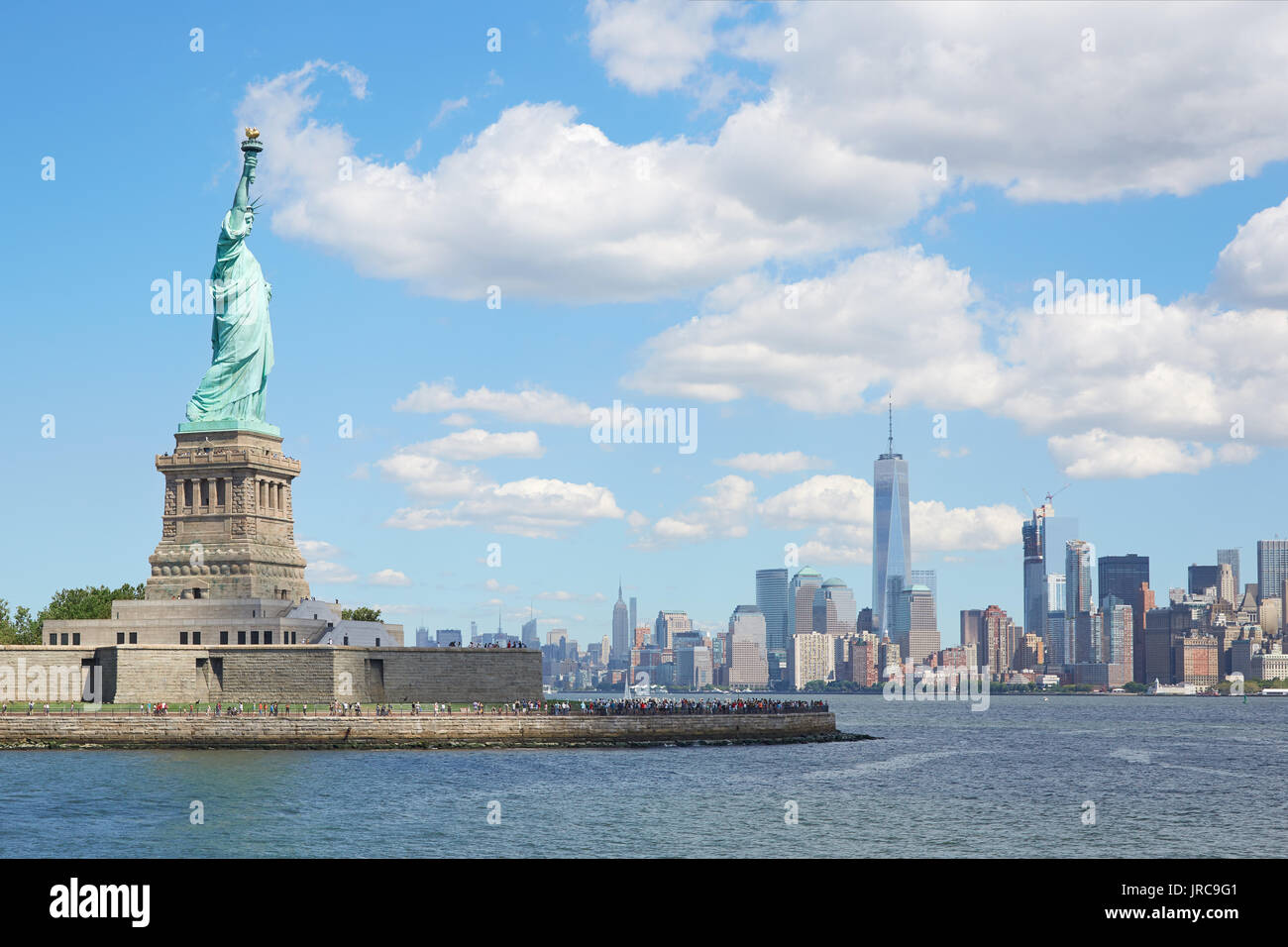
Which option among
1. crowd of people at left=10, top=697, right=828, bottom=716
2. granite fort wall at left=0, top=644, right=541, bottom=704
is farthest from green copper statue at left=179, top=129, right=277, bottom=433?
crowd of people at left=10, top=697, right=828, bottom=716

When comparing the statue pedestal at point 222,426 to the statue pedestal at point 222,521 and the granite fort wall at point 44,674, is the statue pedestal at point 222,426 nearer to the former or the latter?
the statue pedestal at point 222,521

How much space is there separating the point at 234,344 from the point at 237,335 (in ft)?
2.53

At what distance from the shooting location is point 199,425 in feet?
337

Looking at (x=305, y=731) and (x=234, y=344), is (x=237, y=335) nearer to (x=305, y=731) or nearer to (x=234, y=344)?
(x=234, y=344)

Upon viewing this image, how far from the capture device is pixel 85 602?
12306 cm

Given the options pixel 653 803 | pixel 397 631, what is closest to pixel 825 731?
pixel 397 631

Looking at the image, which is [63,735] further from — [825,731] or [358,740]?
[825,731]

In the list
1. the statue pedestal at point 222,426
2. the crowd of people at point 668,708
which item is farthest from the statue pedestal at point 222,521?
the crowd of people at point 668,708

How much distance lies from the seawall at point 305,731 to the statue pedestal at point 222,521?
1441cm

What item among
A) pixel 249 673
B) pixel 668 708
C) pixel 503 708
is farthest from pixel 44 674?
pixel 668 708

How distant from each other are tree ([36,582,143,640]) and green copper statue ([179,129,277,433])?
2574 centimetres

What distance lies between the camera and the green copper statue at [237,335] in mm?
103188
